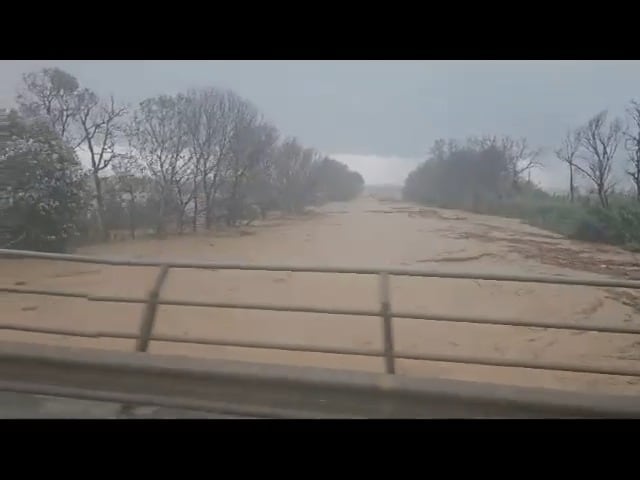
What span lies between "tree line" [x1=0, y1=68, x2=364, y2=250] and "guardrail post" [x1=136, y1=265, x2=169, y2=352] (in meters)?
A: 1.10

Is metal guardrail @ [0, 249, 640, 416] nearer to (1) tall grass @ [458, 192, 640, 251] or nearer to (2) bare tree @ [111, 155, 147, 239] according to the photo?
(2) bare tree @ [111, 155, 147, 239]

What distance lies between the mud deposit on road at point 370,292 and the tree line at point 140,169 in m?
0.20

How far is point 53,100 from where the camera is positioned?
13.3ft

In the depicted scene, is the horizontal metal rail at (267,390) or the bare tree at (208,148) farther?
the bare tree at (208,148)

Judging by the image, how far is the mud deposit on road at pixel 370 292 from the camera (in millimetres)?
3234

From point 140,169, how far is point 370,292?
2.02 meters

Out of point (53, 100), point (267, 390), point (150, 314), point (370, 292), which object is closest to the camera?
point (267, 390)

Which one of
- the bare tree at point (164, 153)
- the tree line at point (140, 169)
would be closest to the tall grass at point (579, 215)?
the tree line at point (140, 169)

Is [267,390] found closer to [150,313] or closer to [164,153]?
[150,313]

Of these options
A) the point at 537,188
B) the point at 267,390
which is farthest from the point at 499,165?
the point at 267,390

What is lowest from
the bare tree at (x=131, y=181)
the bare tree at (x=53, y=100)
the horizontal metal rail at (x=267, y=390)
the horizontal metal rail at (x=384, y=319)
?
the horizontal metal rail at (x=267, y=390)

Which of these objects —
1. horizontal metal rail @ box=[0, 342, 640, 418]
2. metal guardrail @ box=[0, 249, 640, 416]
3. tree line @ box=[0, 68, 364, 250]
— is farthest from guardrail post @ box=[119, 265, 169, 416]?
tree line @ box=[0, 68, 364, 250]

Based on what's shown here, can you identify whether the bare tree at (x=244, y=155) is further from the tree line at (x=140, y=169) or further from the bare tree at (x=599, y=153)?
the bare tree at (x=599, y=153)
